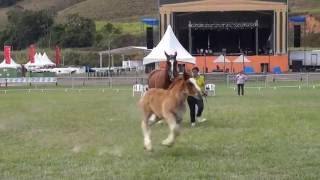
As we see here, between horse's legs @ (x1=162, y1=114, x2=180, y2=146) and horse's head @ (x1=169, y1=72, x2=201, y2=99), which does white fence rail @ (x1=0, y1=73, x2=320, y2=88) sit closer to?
horse's head @ (x1=169, y1=72, x2=201, y2=99)

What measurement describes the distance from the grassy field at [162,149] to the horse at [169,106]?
1.33ft

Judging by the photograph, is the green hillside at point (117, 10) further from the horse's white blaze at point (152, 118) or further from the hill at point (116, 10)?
the horse's white blaze at point (152, 118)

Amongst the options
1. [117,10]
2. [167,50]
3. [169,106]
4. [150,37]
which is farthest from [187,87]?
[117,10]

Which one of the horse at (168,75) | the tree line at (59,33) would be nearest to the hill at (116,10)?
the tree line at (59,33)

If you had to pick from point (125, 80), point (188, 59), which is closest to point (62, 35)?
point (125, 80)

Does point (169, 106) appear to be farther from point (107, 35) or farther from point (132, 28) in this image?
point (132, 28)

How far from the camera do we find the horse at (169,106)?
1121cm

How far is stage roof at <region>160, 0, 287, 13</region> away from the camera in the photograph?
7275cm

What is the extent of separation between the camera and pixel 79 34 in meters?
113

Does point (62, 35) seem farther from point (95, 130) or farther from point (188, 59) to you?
point (95, 130)

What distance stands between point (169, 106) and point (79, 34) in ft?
338

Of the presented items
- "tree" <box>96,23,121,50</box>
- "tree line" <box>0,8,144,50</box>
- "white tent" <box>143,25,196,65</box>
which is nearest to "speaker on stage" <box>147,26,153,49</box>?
"tree line" <box>0,8,144,50</box>

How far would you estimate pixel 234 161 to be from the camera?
34.6 ft

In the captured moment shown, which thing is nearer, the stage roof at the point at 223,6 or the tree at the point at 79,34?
the stage roof at the point at 223,6
